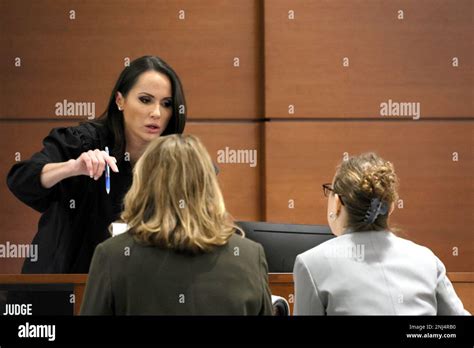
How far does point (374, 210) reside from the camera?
5.82 feet

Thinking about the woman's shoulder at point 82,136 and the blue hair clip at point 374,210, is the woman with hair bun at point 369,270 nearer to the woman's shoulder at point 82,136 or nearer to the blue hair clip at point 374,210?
the blue hair clip at point 374,210

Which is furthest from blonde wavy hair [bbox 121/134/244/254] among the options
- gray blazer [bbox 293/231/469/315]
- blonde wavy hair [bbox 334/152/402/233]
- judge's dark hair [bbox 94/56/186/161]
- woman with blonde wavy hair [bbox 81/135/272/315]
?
judge's dark hair [bbox 94/56/186/161]

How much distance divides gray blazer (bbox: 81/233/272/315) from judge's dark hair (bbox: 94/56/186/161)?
1.13 meters

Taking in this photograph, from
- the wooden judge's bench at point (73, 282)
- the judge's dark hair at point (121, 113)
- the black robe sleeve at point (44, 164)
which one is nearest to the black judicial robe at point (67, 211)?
the black robe sleeve at point (44, 164)

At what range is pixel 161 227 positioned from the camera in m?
1.44

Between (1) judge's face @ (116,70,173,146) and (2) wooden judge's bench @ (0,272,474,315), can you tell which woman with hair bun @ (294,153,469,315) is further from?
(1) judge's face @ (116,70,173,146)

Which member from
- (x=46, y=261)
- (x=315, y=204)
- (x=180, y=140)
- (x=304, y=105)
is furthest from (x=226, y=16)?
(x=180, y=140)

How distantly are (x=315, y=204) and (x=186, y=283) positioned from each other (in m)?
2.45

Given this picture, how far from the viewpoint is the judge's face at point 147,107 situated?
252 cm

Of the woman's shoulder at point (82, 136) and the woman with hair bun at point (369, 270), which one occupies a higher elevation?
the woman's shoulder at point (82, 136)

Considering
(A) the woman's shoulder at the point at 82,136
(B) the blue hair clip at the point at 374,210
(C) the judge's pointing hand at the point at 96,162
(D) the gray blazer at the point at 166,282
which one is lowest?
(D) the gray blazer at the point at 166,282

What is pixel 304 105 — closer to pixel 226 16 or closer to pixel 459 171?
pixel 226 16

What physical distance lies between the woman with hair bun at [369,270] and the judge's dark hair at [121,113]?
Answer: 91 cm

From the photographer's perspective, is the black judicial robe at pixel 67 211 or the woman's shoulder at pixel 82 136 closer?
the black judicial robe at pixel 67 211
